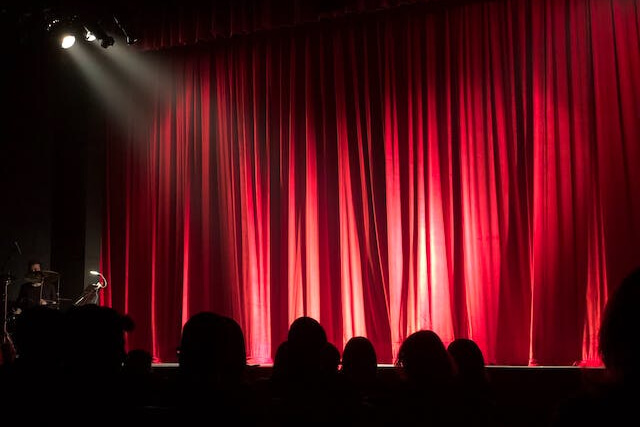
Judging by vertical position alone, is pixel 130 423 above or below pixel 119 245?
below

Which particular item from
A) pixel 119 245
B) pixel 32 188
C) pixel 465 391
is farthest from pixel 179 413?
pixel 32 188

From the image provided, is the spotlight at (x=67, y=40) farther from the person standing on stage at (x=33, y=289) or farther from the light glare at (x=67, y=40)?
the person standing on stage at (x=33, y=289)

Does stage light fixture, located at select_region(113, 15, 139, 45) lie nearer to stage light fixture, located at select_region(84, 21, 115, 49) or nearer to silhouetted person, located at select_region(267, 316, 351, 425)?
stage light fixture, located at select_region(84, 21, 115, 49)

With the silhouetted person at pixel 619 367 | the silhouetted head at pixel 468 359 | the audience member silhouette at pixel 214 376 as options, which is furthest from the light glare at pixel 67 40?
the silhouetted person at pixel 619 367

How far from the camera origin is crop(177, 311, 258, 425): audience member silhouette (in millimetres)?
1910

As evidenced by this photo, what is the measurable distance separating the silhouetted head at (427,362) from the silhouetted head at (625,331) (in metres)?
1.34

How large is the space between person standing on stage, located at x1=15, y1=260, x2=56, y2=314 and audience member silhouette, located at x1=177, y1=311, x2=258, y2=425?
5.77m

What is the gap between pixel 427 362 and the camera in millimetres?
2441

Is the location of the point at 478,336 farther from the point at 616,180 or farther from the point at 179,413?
the point at 179,413

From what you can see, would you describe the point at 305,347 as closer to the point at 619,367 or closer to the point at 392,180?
the point at 619,367

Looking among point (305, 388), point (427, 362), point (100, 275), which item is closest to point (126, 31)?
point (100, 275)

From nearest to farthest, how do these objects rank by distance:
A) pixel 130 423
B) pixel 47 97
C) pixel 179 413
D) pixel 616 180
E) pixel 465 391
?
pixel 179 413, pixel 130 423, pixel 465 391, pixel 616 180, pixel 47 97

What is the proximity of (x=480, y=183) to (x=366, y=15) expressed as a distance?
225 cm

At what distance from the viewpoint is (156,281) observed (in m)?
7.33
